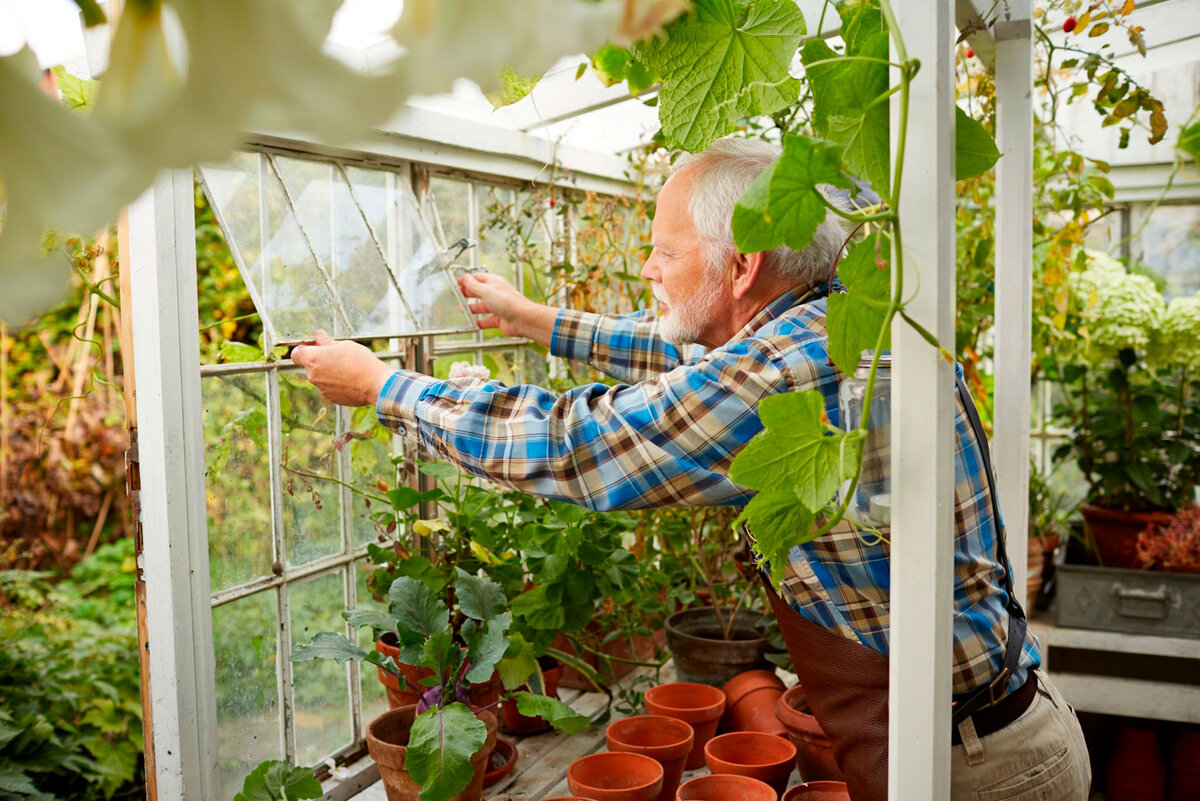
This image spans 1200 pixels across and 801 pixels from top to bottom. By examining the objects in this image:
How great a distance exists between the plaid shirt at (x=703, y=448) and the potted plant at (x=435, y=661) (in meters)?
0.46

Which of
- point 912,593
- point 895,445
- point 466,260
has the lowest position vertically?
point 912,593

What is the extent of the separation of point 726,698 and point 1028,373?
953mm

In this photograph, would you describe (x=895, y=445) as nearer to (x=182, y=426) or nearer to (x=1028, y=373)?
(x=1028, y=373)

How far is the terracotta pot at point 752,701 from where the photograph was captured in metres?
2.04

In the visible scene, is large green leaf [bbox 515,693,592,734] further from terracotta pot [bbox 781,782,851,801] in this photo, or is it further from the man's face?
the man's face

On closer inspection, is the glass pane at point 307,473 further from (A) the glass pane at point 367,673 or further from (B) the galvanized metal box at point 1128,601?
(B) the galvanized metal box at point 1128,601

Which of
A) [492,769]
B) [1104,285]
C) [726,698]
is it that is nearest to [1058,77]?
[1104,285]

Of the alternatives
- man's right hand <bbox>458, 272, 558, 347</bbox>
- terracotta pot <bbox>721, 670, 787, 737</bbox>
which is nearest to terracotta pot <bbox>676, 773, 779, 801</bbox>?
terracotta pot <bbox>721, 670, 787, 737</bbox>

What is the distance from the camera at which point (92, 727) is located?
9.16 ft

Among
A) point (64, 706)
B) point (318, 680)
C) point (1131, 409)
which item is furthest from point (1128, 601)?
point (64, 706)

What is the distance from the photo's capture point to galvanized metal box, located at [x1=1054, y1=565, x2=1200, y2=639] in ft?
8.67

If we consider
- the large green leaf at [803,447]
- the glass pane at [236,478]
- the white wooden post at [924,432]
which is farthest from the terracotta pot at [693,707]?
the large green leaf at [803,447]

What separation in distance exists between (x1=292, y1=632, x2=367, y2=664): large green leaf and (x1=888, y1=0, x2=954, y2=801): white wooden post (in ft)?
3.37

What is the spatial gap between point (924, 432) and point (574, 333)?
1.23m
